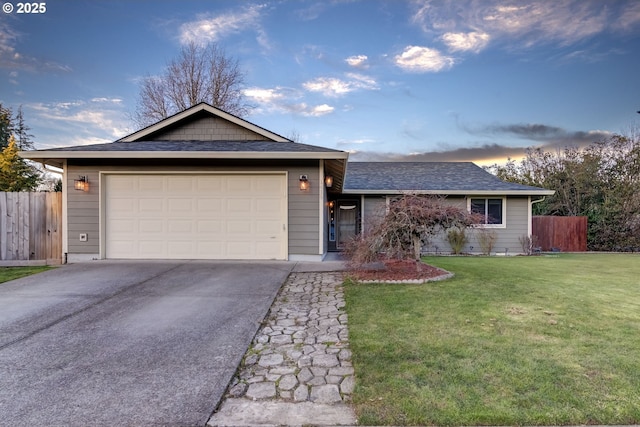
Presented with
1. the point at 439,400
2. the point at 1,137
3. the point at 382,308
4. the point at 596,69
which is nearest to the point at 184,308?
the point at 382,308

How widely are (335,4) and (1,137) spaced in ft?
87.5

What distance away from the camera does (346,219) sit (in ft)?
45.9

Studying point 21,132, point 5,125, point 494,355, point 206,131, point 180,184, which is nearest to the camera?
point 494,355

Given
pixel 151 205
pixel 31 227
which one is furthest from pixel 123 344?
pixel 31 227

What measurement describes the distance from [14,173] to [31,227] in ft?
47.0

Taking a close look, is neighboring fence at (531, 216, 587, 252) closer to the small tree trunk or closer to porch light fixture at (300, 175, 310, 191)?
the small tree trunk

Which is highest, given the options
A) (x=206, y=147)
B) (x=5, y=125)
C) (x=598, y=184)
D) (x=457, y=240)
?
(x=5, y=125)

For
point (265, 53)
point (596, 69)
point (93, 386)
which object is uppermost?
point (265, 53)

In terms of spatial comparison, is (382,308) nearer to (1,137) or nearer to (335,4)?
(335,4)

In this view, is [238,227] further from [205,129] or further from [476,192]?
[476,192]

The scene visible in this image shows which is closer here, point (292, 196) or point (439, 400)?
point (439, 400)

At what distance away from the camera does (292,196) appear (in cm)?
841

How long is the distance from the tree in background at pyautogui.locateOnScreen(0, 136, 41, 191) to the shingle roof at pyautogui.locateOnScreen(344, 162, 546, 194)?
18.5 meters

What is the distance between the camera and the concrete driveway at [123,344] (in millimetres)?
2299
